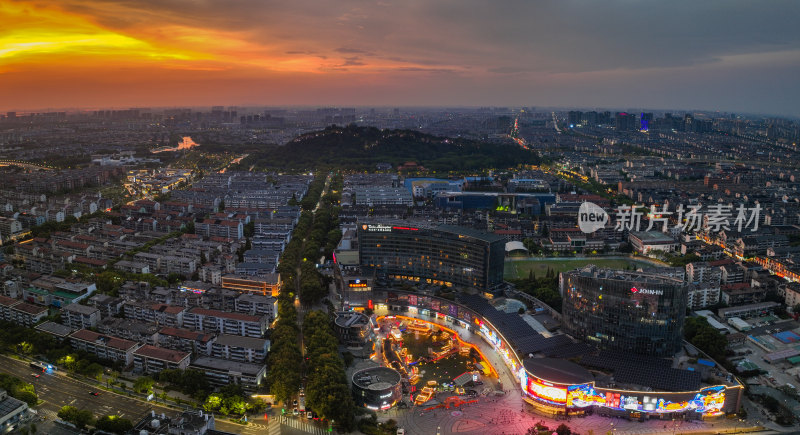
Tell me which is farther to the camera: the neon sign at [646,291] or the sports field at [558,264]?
the sports field at [558,264]

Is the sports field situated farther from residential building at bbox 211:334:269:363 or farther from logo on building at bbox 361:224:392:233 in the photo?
residential building at bbox 211:334:269:363

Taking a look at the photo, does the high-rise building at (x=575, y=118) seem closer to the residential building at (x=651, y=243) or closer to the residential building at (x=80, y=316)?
the residential building at (x=651, y=243)

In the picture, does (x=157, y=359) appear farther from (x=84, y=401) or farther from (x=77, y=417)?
(x=77, y=417)

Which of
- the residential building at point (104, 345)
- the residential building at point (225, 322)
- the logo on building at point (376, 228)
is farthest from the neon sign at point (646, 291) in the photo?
the residential building at point (104, 345)

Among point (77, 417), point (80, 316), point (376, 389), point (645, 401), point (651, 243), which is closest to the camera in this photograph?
point (77, 417)

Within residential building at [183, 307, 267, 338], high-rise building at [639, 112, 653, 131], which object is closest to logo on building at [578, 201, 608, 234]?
residential building at [183, 307, 267, 338]

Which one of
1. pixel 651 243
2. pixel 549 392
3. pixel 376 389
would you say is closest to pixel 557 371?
pixel 549 392
